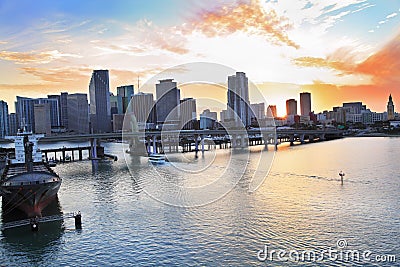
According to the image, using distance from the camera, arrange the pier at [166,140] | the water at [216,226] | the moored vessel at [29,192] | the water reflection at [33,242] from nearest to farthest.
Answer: the water at [216,226]
the water reflection at [33,242]
the moored vessel at [29,192]
the pier at [166,140]

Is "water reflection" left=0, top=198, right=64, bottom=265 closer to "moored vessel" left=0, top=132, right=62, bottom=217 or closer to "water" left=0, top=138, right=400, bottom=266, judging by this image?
"water" left=0, top=138, right=400, bottom=266

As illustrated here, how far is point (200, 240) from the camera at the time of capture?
1289 cm

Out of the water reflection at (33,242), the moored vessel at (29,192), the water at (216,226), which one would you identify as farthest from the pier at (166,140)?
the water reflection at (33,242)

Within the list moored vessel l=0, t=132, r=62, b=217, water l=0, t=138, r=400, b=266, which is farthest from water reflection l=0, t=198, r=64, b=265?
moored vessel l=0, t=132, r=62, b=217

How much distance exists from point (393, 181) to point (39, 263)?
67.8ft

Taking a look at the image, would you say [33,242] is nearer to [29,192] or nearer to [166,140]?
[29,192]

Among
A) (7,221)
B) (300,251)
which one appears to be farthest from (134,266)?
(7,221)

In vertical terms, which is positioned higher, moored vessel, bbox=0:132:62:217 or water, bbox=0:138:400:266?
moored vessel, bbox=0:132:62:217

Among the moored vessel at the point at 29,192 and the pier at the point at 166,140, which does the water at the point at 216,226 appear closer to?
the moored vessel at the point at 29,192

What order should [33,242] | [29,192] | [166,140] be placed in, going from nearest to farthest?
[33,242] → [29,192] → [166,140]

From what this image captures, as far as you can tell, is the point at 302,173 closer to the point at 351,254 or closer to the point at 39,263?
the point at 351,254

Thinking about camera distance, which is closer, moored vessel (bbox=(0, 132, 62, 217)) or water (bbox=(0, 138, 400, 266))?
water (bbox=(0, 138, 400, 266))

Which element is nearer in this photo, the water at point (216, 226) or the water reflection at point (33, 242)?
the water at point (216, 226)

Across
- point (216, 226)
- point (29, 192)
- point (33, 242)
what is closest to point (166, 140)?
point (29, 192)
